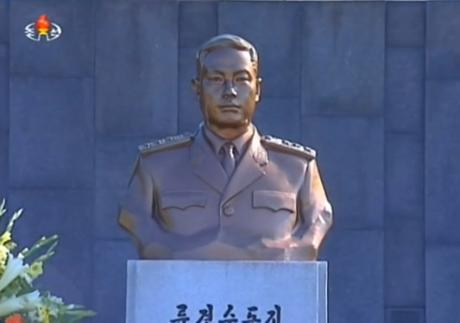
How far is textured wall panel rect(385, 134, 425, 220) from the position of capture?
15.8 metres

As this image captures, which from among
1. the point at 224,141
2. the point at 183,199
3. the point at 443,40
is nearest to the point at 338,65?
the point at 443,40

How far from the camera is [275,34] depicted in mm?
15758

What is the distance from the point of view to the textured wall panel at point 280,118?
1570cm

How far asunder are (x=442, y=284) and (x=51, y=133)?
298 cm

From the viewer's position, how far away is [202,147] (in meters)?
10.7

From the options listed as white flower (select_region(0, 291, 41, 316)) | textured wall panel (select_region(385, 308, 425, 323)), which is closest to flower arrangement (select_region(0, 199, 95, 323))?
white flower (select_region(0, 291, 41, 316))

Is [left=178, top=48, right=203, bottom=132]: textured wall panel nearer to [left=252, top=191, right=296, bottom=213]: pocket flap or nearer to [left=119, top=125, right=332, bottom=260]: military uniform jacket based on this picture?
[left=119, top=125, right=332, bottom=260]: military uniform jacket

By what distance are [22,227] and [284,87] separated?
2105 mm

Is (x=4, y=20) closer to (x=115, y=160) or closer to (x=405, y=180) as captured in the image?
(x=115, y=160)

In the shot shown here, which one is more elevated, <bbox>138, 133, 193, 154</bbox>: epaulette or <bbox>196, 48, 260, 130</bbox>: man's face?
<bbox>196, 48, 260, 130</bbox>: man's face

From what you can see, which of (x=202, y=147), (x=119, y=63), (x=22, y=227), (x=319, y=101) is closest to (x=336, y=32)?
(x=319, y=101)

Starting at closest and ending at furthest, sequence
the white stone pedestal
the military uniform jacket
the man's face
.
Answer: the white stone pedestal → the military uniform jacket → the man's face

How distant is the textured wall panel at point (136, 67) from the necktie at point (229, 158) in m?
5.01

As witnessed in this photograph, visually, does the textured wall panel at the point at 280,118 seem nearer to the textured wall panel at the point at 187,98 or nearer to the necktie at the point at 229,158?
the textured wall panel at the point at 187,98
